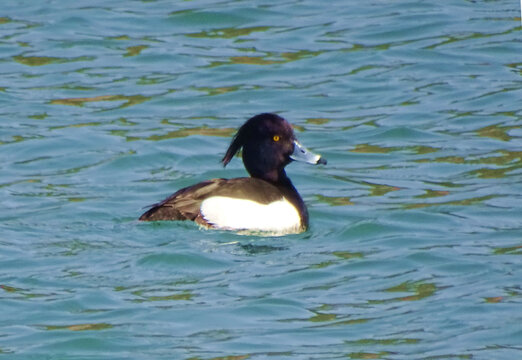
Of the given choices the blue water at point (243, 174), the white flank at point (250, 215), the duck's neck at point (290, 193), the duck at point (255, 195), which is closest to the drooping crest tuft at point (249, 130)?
the duck at point (255, 195)

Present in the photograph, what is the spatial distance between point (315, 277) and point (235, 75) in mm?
5647

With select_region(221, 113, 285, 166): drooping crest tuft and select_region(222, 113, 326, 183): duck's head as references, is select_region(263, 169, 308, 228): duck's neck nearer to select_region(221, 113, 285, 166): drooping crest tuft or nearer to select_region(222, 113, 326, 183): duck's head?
select_region(222, 113, 326, 183): duck's head

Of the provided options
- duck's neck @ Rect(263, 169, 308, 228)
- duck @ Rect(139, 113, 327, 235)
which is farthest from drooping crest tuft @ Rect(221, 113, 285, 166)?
duck's neck @ Rect(263, 169, 308, 228)

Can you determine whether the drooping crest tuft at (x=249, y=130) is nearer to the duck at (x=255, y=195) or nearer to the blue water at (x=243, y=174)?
the duck at (x=255, y=195)

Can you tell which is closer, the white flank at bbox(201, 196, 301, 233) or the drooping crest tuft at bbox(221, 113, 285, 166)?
the white flank at bbox(201, 196, 301, 233)

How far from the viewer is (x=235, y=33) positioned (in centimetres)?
1548

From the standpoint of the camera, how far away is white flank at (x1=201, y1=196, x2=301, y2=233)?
10078 millimetres

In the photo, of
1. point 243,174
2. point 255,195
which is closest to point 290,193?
point 255,195

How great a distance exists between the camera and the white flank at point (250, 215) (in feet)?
33.1

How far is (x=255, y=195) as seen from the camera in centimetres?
1026

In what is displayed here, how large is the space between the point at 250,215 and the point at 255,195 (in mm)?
161

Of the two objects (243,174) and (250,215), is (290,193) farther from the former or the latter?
(243,174)

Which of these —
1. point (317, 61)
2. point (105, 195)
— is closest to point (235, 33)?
point (317, 61)

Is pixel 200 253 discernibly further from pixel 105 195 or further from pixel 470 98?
pixel 470 98
